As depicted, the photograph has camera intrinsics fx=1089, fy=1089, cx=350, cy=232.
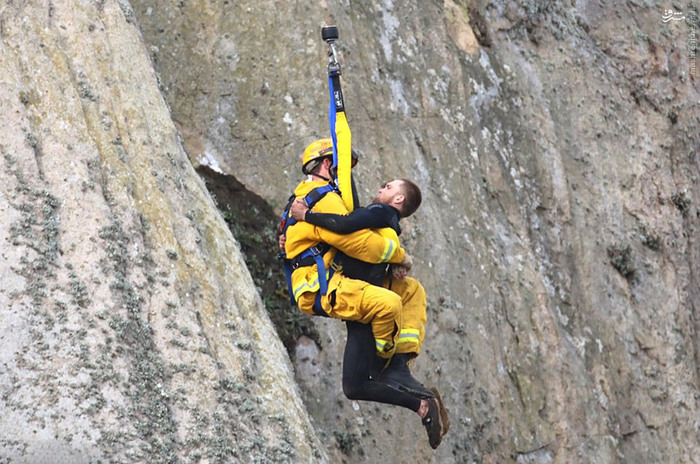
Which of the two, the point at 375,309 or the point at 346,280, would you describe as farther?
the point at 346,280

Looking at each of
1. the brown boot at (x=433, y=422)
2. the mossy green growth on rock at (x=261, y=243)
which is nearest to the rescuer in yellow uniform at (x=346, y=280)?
the brown boot at (x=433, y=422)

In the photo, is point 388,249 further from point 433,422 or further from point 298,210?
point 433,422

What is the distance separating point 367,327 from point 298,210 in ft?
3.94

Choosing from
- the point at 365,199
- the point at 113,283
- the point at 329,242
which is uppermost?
the point at 329,242

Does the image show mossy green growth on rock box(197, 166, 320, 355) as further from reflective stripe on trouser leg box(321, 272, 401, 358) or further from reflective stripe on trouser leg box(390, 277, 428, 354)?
reflective stripe on trouser leg box(321, 272, 401, 358)

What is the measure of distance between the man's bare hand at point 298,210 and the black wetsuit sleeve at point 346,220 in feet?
0.18

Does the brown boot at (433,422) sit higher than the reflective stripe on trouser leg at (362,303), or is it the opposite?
the reflective stripe on trouser leg at (362,303)

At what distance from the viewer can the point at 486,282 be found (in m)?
14.3

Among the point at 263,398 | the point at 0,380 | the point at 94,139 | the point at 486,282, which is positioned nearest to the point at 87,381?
the point at 0,380

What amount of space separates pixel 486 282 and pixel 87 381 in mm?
7312

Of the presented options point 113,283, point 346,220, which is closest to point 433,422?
point 346,220

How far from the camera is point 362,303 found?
9.32 metres

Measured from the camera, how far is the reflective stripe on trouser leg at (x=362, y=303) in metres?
9.32

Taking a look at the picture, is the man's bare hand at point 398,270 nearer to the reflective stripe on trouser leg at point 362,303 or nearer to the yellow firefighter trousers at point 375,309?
the yellow firefighter trousers at point 375,309
